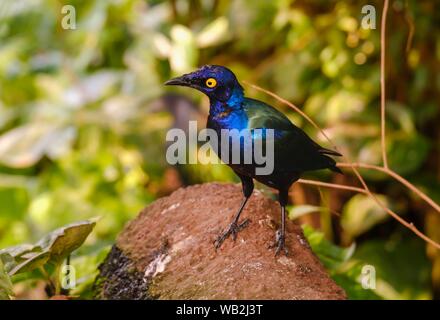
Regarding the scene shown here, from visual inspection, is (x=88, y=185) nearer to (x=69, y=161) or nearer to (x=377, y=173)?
(x=69, y=161)

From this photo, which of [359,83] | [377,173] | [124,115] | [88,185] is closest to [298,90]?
[359,83]

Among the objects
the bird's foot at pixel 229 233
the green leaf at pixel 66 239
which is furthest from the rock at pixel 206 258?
the green leaf at pixel 66 239

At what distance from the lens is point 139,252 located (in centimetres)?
183

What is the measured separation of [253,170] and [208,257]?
264 mm

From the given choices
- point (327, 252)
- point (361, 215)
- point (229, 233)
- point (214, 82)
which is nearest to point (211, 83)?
point (214, 82)

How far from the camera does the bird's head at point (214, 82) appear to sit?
4.95 feet

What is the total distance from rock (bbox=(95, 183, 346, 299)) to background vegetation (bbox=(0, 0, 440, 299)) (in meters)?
1.54

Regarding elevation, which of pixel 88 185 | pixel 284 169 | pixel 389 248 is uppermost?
pixel 284 169

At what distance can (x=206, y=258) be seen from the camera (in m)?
1.65

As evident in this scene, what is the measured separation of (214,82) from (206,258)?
1.26ft

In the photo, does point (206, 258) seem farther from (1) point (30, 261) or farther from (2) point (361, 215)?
(2) point (361, 215)

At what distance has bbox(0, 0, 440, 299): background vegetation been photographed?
375 cm

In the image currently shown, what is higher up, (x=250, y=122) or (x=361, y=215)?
(x=250, y=122)

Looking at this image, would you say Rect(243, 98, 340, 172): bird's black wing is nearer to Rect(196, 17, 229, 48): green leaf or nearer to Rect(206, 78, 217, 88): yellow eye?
Rect(206, 78, 217, 88): yellow eye
